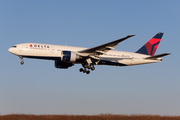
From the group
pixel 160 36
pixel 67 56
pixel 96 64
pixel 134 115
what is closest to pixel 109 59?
pixel 96 64

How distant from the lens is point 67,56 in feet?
110

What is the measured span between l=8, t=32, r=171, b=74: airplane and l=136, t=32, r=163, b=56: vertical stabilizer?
50.8 inches

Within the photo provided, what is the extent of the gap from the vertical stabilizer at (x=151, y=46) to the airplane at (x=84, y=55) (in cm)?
129

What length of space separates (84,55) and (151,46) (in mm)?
14026

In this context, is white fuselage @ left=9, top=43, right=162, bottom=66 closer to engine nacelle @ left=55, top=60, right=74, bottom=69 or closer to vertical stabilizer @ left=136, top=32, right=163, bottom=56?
engine nacelle @ left=55, top=60, right=74, bottom=69

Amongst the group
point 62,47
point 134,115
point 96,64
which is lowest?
point 134,115

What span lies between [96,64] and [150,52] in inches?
429

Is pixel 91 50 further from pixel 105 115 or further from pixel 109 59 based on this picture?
pixel 105 115

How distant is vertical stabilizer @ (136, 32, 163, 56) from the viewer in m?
42.0

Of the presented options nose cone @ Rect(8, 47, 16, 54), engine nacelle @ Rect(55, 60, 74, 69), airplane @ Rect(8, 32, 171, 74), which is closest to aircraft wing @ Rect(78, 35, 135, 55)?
airplane @ Rect(8, 32, 171, 74)

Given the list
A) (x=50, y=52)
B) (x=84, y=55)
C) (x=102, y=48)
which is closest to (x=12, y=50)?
(x=50, y=52)

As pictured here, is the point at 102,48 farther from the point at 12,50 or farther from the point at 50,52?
the point at 12,50

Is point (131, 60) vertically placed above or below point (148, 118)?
above

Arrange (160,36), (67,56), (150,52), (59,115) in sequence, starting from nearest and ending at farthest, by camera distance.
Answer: (59,115) → (67,56) → (150,52) → (160,36)
